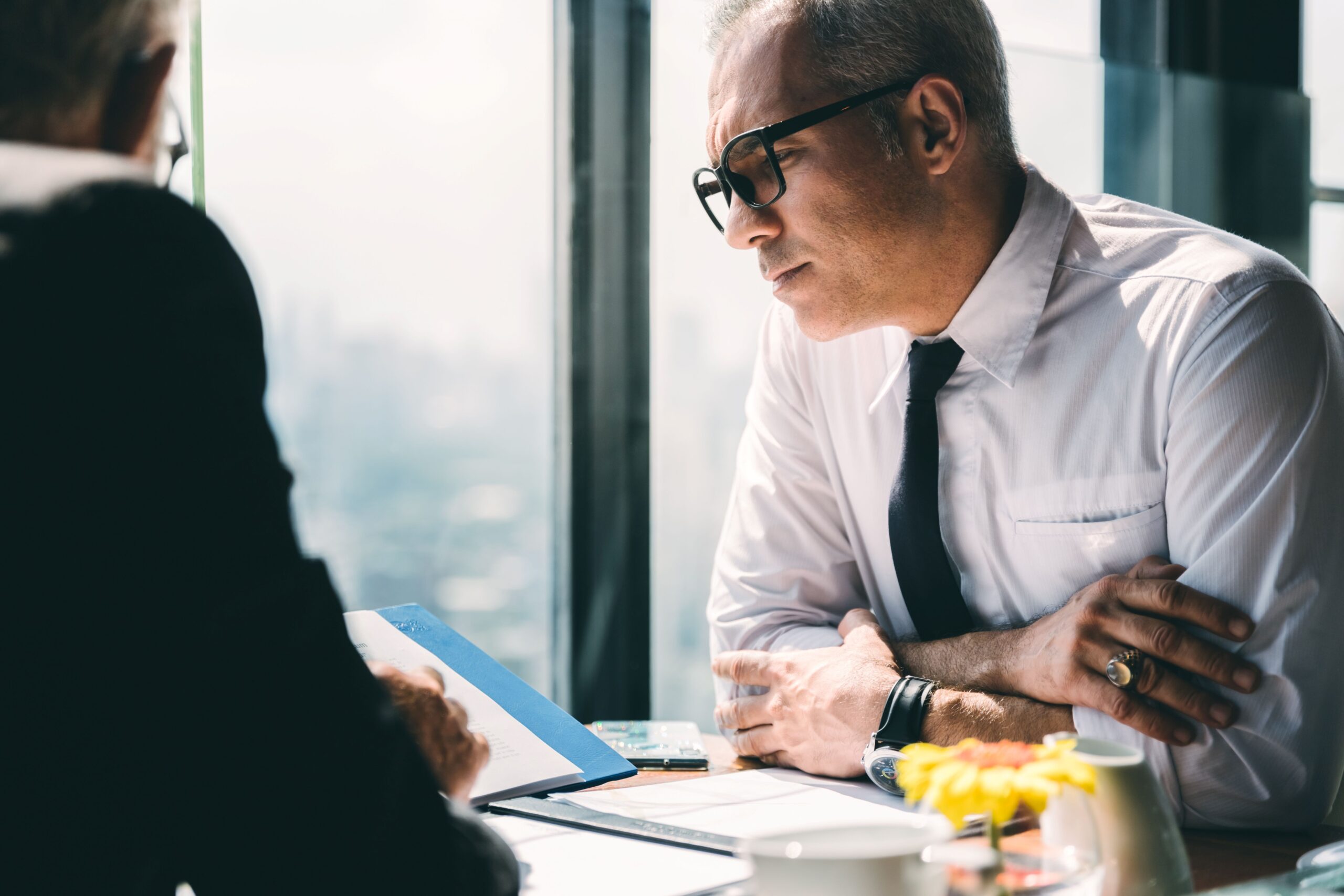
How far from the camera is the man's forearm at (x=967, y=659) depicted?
4.05 ft

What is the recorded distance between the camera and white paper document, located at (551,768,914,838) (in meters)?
0.98

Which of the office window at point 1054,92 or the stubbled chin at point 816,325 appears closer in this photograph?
the stubbled chin at point 816,325

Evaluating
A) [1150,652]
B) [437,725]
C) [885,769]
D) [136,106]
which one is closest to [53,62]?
[136,106]

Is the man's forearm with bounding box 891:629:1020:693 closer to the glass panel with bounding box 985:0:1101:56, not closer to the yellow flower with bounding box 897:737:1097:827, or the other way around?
the yellow flower with bounding box 897:737:1097:827

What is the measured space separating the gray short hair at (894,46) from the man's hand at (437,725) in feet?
3.27

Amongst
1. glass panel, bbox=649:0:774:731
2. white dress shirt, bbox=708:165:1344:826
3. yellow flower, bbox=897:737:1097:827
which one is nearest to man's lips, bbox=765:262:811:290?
white dress shirt, bbox=708:165:1344:826

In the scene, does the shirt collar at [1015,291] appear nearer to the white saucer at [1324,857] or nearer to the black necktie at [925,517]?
the black necktie at [925,517]

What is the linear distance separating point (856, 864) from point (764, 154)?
109cm

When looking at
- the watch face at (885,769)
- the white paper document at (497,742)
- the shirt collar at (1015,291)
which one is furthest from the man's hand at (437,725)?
the shirt collar at (1015,291)

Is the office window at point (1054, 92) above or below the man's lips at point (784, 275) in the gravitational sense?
above

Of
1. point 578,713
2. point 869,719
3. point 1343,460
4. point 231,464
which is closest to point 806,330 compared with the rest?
point 869,719

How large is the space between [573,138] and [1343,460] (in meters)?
1.39

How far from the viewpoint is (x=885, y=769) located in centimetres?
113

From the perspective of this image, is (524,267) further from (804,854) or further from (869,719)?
(804,854)
